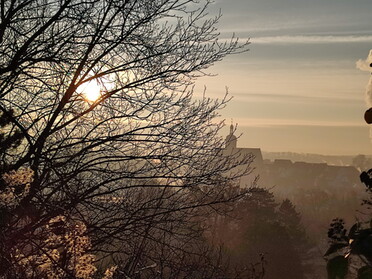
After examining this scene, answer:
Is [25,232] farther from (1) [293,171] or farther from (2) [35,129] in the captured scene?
(1) [293,171]

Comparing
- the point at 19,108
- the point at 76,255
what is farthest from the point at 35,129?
the point at 76,255

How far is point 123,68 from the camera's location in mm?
6016

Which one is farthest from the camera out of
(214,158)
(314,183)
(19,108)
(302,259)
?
(314,183)

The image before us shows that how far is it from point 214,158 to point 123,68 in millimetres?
1658

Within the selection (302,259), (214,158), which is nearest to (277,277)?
(302,259)

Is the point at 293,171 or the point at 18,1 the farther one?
the point at 293,171

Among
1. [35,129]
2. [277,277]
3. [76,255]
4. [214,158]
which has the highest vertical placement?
[35,129]

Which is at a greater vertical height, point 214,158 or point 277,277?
point 214,158

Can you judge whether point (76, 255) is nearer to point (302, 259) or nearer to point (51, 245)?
point (51, 245)

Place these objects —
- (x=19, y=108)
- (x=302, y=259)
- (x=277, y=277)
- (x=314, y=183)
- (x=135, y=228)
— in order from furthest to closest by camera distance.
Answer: (x=314, y=183) < (x=302, y=259) < (x=277, y=277) < (x=135, y=228) < (x=19, y=108)

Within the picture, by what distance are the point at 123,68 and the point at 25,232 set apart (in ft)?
8.03

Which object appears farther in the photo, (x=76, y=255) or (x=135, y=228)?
(x=135, y=228)

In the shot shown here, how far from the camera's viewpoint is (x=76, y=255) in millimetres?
3080

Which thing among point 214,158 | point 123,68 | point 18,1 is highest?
point 18,1
